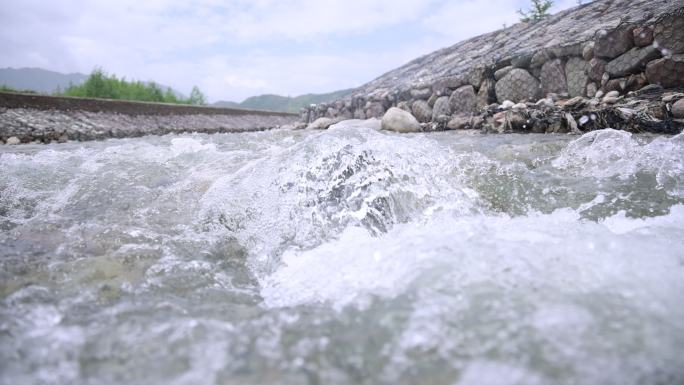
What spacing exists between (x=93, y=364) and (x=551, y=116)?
4.57 metres

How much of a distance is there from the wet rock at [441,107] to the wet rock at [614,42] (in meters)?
2.47

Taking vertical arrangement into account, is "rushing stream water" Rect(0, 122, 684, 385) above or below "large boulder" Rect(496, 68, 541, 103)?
below

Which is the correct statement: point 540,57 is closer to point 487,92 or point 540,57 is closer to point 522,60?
point 522,60

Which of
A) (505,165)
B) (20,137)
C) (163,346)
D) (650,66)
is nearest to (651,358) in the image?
(163,346)

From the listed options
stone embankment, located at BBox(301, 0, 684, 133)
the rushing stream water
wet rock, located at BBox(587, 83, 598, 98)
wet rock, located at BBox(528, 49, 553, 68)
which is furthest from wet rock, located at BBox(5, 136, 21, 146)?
wet rock, located at BBox(587, 83, 598, 98)

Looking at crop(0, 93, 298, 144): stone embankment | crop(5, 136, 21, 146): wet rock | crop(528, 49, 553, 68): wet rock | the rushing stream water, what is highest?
crop(528, 49, 553, 68): wet rock

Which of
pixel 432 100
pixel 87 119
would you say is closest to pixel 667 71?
pixel 432 100

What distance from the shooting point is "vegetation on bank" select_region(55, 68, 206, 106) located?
89.0ft

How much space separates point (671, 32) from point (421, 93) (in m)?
4.07

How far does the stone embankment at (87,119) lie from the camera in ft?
20.6

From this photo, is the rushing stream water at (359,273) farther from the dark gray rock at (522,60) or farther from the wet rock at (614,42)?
the dark gray rock at (522,60)

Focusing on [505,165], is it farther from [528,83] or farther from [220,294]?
[528,83]

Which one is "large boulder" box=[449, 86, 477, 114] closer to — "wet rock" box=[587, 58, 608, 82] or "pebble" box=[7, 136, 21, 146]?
"wet rock" box=[587, 58, 608, 82]

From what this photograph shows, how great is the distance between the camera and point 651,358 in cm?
80
